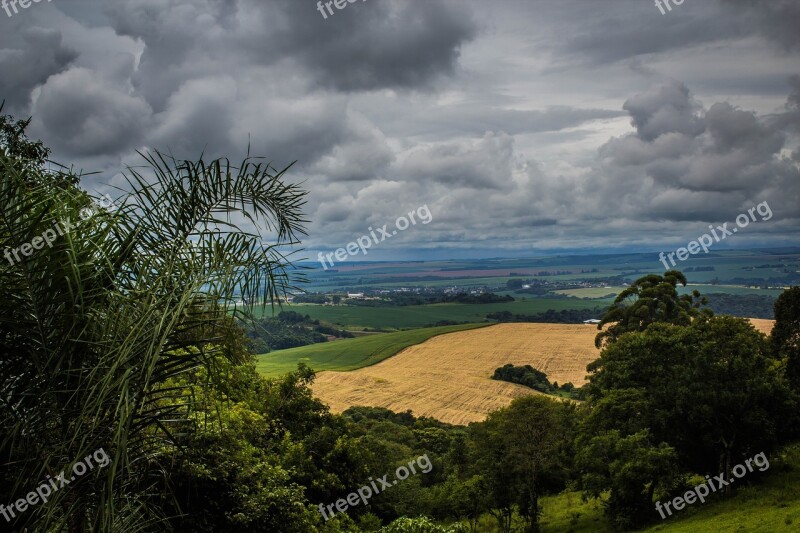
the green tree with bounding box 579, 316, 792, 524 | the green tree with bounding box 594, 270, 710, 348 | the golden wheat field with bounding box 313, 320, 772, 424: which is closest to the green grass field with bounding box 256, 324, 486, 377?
the golden wheat field with bounding box 313, 320, 772, 424

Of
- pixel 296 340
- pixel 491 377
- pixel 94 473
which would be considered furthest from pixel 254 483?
pixel 296 340

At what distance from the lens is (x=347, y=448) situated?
85.8 feet

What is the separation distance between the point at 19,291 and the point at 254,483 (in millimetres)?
11628

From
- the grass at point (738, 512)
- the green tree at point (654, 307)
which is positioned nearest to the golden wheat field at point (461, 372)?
the green tree at point (654, 307)

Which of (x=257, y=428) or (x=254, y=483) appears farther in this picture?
(x=257, y=428)

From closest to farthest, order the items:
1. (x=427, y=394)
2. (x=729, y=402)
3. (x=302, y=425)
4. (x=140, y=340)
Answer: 1. (x=140, y=340)
2. (x=302, y=425)
3. (x=729, y=402)
4. (x=427, y=394)

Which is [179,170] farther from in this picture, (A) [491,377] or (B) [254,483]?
(A) [491,377]

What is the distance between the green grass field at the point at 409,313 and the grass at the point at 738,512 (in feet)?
365

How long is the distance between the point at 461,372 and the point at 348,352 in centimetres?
2758

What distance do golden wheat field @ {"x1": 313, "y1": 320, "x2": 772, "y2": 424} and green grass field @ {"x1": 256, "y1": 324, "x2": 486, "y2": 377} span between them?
322 cm

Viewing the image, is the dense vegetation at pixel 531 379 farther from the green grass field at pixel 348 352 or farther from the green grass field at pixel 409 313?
the green grass field at pixel 409 313

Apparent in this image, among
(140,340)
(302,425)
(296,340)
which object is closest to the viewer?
(140,340)

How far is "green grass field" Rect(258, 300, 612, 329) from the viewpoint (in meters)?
154

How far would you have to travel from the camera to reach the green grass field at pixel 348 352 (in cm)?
9512
